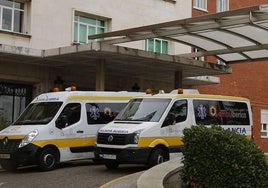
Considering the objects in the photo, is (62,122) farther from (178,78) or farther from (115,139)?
(178,78)

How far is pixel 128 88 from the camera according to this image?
27281 millimetres

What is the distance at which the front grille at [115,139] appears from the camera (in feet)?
42.9

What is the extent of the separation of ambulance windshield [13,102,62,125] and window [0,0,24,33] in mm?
7330

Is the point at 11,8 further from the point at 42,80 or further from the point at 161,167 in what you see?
the point at 161,167

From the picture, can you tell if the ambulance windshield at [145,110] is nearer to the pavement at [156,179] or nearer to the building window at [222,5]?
the pavement at [156,179]

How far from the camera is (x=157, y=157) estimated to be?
13.5 metres

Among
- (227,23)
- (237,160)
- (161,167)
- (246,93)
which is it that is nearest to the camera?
(237,160)

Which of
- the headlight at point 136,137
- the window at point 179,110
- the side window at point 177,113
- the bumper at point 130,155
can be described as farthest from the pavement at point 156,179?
the window at point 179,110

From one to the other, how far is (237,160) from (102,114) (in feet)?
26.9

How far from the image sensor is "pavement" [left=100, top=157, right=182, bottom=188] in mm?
8955

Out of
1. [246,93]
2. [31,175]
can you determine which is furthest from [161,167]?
[246,93]

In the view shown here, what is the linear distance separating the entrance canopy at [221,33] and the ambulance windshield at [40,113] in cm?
504

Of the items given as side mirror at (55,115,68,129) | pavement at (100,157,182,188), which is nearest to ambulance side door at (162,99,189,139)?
pavement at (100,157,182,188)

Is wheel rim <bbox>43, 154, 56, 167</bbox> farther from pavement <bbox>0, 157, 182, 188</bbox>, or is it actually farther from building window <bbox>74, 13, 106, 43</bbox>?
building window <bbox>74, 13, 106, 43</bbox>
